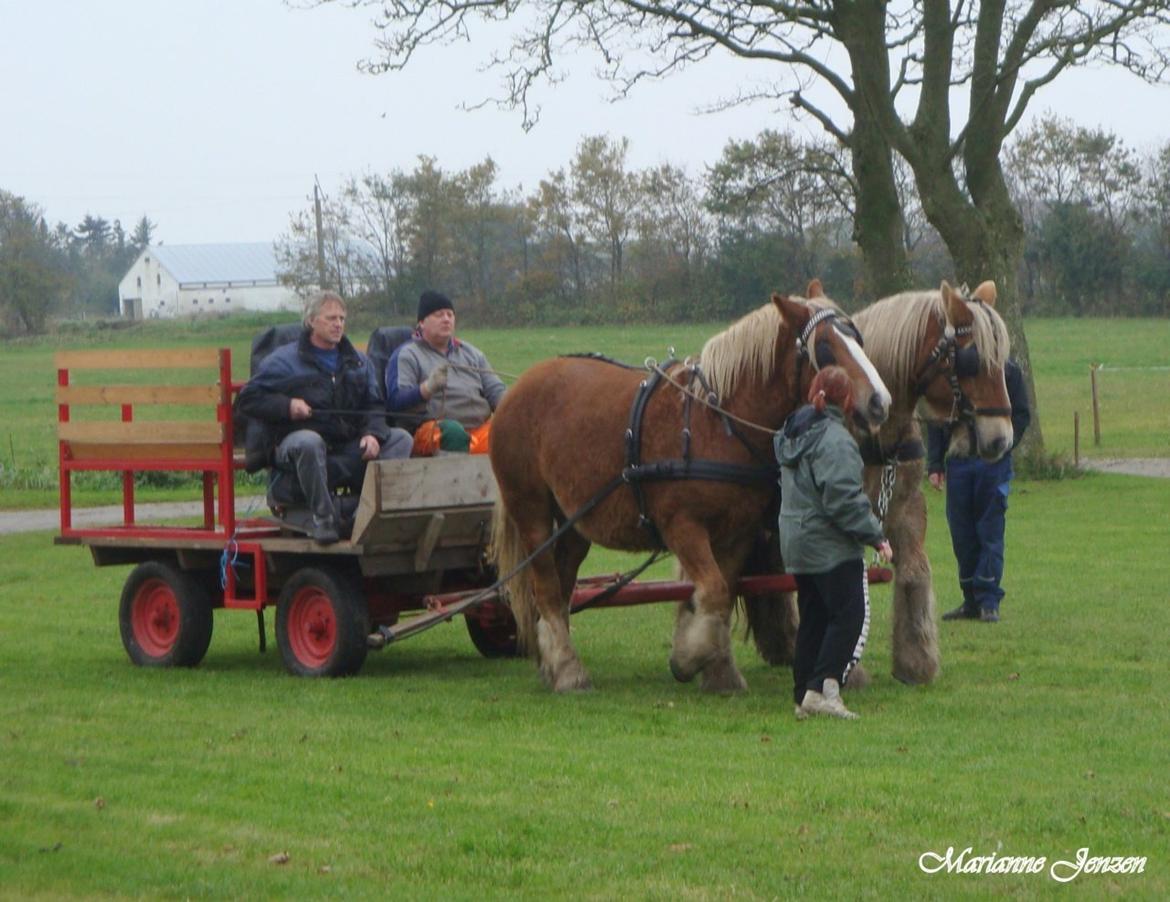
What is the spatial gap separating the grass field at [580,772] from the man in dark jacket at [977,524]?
36 cm

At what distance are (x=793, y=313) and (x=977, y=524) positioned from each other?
4152 millimetres

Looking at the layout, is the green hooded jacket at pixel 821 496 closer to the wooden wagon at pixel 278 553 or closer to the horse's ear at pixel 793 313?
the horse's ear at pixel 793 313

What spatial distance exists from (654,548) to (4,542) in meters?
12.4

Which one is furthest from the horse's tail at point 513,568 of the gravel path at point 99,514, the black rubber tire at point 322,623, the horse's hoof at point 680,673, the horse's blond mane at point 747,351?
the gravel path at point 99,514

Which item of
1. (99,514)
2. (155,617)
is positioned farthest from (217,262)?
(155,617)

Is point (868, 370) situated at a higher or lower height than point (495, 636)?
higher

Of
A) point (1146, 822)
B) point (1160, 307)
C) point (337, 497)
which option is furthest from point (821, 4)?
point (1160, 307)

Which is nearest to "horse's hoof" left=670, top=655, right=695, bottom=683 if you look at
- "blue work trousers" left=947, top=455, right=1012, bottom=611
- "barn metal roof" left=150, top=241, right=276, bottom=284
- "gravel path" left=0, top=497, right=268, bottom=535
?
"blue work trousers" left=947, top=455, right=1012, bottom=611

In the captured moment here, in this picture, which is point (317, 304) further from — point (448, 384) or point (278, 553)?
point (278, 553)

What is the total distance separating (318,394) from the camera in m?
9.77

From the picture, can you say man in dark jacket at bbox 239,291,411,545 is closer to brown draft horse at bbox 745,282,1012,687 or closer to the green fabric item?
the green fabric item

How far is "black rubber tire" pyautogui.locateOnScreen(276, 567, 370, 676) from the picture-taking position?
31.4 feet

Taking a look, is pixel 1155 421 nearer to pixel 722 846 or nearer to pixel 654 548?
pixel 654 548

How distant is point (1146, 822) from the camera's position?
5637mm
